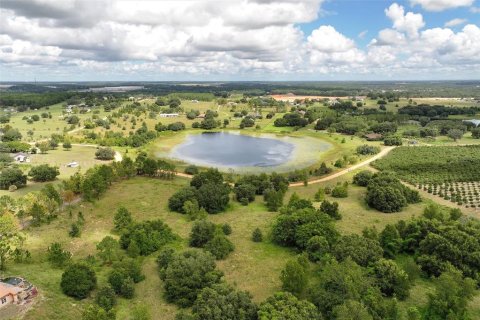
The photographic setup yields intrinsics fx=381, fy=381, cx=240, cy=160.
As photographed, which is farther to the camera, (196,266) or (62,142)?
(62,142)

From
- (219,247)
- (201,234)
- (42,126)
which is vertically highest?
(42,126)

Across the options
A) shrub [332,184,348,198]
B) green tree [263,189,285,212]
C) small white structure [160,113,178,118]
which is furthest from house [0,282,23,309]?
small white structure [160,113,178,118]

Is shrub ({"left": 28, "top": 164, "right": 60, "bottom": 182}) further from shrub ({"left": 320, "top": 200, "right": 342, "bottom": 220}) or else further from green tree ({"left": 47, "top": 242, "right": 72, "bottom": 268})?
shrub ({"left": 320, "top": 200, "right": 342, "bottom": 220})

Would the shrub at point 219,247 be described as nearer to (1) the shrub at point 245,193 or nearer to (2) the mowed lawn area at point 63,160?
(1) the shrub at point 245,193

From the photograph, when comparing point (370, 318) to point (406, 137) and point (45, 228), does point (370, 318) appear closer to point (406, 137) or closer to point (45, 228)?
point (45, 228)

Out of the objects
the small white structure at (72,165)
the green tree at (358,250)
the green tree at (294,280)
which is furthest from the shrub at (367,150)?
the green tree at (294,280)

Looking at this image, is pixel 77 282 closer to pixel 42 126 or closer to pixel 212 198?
pixel 212 198

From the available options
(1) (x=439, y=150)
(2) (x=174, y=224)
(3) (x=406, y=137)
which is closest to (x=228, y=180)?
(2) (x=174, y=224)

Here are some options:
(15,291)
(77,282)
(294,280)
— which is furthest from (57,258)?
(294,280)
